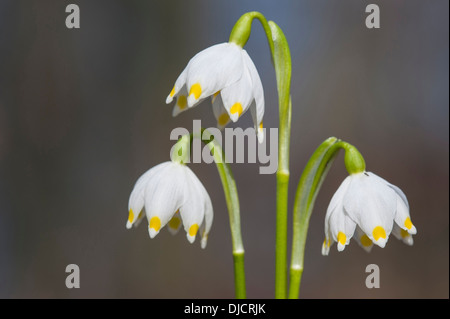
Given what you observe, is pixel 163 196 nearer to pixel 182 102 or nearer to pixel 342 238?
pixel 182 102

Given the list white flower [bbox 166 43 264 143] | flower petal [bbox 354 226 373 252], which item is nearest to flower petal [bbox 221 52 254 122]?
white flower [bbox 166 43 264 143]

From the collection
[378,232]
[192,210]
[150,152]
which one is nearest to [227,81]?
[192,210]

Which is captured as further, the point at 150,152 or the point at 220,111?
the point at 150,152

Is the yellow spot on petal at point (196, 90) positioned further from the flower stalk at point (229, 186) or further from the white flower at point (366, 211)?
the white flower at point (366, 211)

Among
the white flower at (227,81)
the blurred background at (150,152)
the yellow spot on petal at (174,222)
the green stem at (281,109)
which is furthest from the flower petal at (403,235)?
the blurred background at (150,152)

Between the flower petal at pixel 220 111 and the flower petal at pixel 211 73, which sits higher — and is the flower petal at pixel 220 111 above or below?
below

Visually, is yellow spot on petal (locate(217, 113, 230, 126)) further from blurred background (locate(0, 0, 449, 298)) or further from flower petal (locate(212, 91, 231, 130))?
blurred background (locate(0, 0, 449, 298))

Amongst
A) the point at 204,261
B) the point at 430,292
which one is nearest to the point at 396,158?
the point at 430,292
